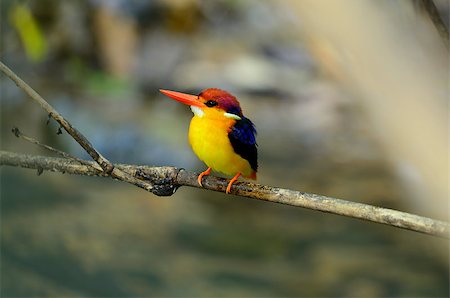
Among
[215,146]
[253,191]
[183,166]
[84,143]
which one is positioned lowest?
[253,191]

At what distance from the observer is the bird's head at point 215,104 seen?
4.56 ft

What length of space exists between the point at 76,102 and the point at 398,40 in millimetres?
7073

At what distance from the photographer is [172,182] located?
5.21 feet

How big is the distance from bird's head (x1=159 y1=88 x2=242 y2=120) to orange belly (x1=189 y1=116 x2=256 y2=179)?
0.06 feet

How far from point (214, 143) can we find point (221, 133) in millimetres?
23

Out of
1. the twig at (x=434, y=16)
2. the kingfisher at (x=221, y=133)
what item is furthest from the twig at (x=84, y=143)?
the twig at (x=434, y=16)

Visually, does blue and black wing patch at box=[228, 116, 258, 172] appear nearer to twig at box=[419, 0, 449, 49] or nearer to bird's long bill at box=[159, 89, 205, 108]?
bird's long bill at box=[159, 89, 205, 108]

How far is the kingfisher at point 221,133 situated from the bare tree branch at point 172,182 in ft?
0.14

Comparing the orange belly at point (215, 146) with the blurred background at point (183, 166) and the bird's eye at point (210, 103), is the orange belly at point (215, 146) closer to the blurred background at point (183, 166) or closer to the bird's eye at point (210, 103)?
the bird's eye at point (210, 103)

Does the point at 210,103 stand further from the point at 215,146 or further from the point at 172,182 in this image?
the point at 172,182

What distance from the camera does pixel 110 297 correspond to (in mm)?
4848

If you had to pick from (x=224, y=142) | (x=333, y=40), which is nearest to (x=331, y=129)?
(x=224, y=142)

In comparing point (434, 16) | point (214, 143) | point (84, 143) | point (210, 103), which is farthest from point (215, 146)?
point (434, 16)

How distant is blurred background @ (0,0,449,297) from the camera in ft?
16.8
